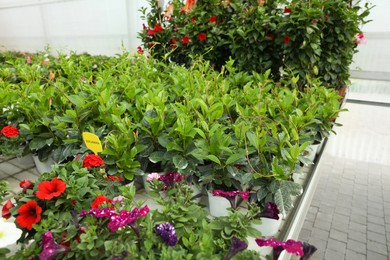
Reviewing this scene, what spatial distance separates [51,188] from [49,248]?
0.74 feet

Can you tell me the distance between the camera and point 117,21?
18.2 feet

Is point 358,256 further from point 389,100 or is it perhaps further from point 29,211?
point 389,100

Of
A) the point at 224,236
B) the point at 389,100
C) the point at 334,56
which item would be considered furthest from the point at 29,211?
the point at 389,100

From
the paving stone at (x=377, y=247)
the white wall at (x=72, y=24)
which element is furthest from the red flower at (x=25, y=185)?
the white wall at (x=72, y=24)

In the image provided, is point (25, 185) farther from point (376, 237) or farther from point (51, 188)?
point (376, 237)

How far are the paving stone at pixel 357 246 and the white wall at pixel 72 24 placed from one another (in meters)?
3.68

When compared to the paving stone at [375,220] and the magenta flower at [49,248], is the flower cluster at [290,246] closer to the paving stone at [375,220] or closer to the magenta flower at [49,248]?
the magenta flower at [49,248]

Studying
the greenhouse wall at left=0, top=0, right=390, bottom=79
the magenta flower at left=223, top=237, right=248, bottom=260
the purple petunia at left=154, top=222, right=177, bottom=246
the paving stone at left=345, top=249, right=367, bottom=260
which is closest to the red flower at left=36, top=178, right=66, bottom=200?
the purple petunia at left=154, top=222, right=177, bottom=246

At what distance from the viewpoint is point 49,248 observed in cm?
78

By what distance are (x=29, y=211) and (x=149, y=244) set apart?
44 cm

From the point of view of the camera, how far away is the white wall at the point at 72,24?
5.43 meters

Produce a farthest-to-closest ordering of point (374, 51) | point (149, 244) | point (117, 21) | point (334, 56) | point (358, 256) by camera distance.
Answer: point (117, 21), point (374, 51), point (334, 56), point (358, 256), point (149, 244)

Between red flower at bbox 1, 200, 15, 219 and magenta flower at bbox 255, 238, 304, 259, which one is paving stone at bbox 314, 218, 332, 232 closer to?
magenta flower at bbox 255, 238, 304, 259

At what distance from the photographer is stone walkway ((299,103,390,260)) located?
228cm
